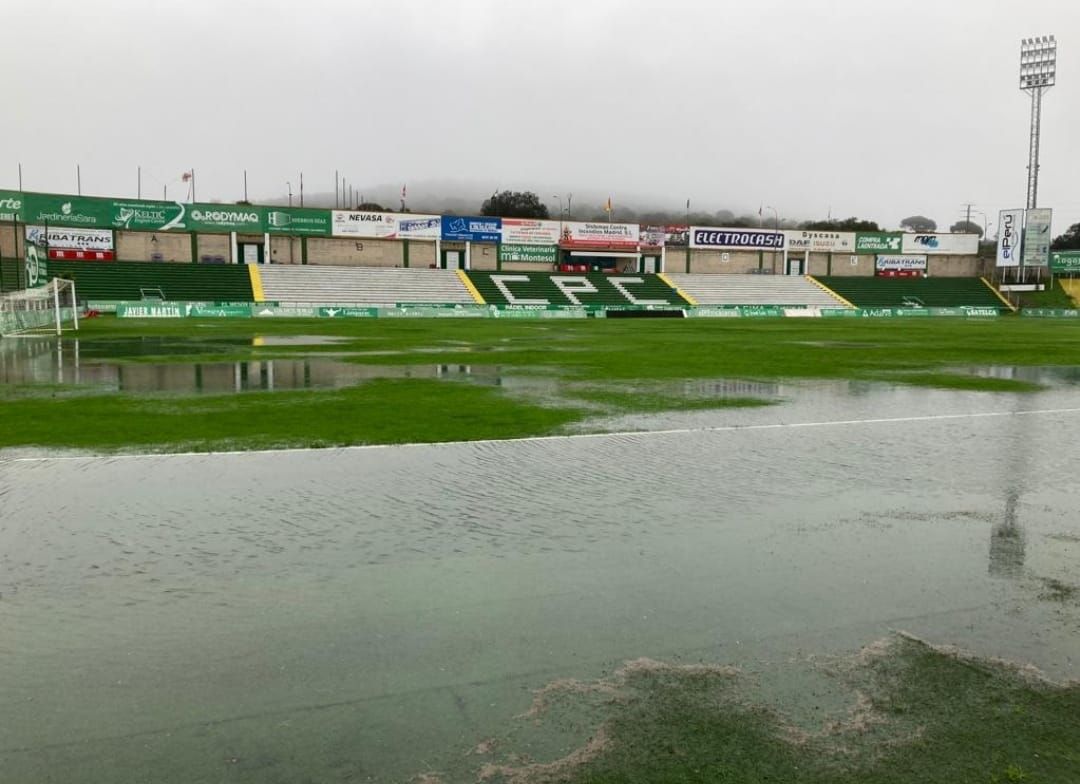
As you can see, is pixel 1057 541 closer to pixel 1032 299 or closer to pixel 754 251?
pixel 754 251

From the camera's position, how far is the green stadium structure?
66756 millimetres

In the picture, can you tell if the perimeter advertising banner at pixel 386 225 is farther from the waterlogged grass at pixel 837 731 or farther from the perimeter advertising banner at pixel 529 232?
the waterlogged grass at pixel 837 731

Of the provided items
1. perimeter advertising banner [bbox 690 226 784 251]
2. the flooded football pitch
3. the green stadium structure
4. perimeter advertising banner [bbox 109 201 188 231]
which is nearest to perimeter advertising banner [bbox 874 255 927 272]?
perimeter advertising banner [bbox 690 226 784 251]

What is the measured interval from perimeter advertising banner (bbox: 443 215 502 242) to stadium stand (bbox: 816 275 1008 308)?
104ft

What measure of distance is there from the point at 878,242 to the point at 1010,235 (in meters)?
13.5

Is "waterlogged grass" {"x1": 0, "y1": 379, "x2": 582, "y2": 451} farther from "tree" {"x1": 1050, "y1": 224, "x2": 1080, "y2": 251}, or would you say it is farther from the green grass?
"tree" {"x1": 1050, "y1": 224, "x2": 1080, "y2": 251}

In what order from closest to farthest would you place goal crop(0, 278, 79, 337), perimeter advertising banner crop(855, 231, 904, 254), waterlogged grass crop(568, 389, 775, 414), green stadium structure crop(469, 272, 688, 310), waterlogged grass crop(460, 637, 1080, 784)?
waterlogged grass crop(460, 637, 1080, 784) → waterlogged grass crop(568, 389, 775, 414) → goal crop(0, 278, 79, 337) → green stadium structure crop(469, 272, 688, 310) → perimeter advertising banner crop(855, 231, 904, 254)

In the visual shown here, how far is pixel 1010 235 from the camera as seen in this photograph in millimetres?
74000

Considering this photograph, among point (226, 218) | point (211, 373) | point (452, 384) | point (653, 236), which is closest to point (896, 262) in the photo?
point (653, 236)

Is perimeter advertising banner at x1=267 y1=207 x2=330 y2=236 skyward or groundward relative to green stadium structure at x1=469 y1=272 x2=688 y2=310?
skyward

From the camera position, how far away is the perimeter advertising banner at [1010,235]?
7375 centimetres

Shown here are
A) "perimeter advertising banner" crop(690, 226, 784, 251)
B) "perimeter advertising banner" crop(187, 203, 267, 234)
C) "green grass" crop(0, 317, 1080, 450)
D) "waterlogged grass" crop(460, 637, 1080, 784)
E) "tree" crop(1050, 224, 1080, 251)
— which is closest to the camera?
"waterlogged grass" crop(460, 637, 1080, 784)

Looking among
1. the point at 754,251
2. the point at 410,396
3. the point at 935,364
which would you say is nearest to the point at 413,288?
the point at 754,251

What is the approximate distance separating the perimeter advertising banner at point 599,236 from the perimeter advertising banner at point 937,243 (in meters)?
29.6
